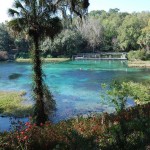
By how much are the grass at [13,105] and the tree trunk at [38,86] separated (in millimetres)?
8815

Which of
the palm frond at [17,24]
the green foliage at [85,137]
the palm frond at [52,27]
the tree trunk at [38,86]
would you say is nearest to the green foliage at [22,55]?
the tree trunk at [38,86]

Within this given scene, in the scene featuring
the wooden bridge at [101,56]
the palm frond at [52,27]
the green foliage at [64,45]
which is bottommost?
the wooden bridge at [101,56]

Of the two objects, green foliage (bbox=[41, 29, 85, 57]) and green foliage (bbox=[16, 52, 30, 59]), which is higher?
green foliage (bbox=[41, 29, 85, 57])

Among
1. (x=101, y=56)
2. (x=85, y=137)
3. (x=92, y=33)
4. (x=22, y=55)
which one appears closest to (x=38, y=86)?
(x=85, y=137)

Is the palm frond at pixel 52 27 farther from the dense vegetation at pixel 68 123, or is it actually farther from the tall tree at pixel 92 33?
the tall tree at pixel 92 33

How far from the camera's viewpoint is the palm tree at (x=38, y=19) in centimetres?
1820

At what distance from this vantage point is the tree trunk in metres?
18.4

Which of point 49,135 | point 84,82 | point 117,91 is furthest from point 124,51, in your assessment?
point 49,135

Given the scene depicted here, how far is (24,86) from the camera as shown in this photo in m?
46.6

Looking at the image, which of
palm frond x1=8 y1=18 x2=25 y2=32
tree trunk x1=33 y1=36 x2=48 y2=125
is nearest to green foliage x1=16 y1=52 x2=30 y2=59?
tree trunk x1=33 y1=36 x2=48 y2=125

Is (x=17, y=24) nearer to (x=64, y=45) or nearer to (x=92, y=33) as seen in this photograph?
(x=64, y=45)

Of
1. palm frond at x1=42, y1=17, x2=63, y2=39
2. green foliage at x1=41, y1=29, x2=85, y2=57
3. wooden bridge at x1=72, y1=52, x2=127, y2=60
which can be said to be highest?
palm frond at x1=42, y1=17, x2=63, y2=39

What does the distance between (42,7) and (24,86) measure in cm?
2937

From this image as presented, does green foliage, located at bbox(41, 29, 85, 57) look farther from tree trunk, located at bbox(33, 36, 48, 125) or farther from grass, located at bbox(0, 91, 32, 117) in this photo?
tree trunk, located at bbox(33, 36, 48, 125)
